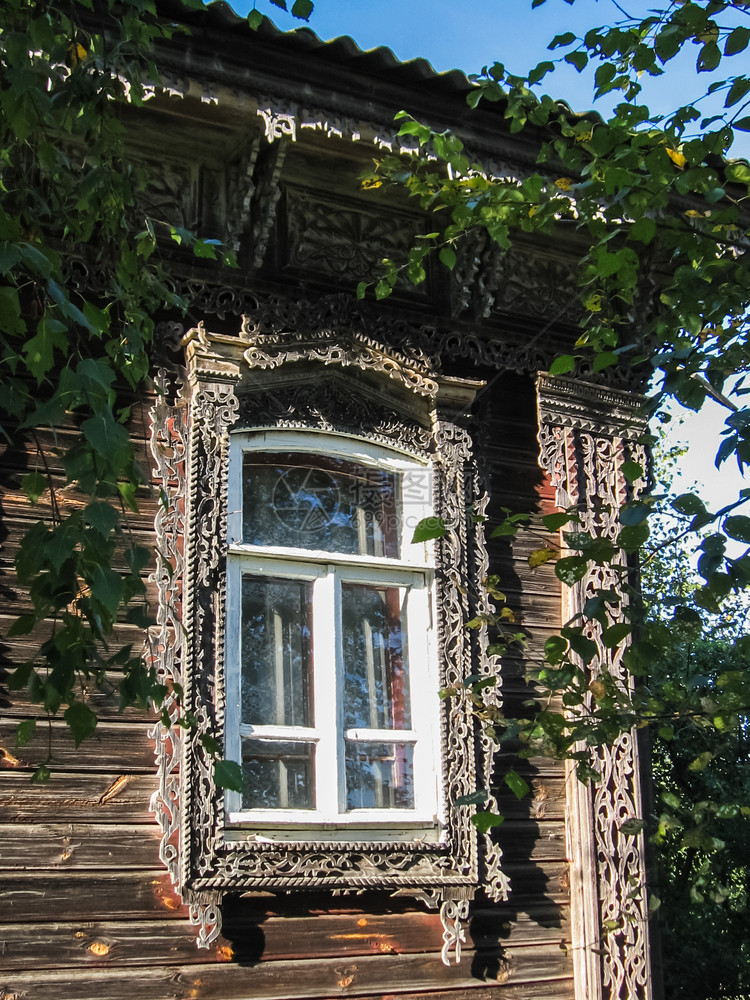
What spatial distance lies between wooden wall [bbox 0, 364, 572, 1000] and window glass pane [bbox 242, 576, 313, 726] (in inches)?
20.6

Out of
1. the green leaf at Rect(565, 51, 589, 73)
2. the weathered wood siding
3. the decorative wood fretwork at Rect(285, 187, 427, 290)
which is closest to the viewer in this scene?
the green leaf at Rect(565, 51, 589, 73)

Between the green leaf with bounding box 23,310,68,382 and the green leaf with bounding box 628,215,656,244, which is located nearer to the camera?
the green leaf with bounding box 23,310,68,382

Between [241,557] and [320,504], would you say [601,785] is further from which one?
[241,557]

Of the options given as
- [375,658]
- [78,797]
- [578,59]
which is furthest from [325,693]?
[578,59]

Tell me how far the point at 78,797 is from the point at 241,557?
1211mm

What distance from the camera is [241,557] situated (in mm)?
5145

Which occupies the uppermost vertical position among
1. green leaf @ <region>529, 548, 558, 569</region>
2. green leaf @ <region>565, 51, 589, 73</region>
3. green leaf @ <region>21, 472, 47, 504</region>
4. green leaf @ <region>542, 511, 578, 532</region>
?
green leaf @ <region>565, 51, 589, 73</region>

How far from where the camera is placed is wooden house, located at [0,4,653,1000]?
4539mm

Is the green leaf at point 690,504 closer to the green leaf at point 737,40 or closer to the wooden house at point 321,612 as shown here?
the green leaf at point 737,40

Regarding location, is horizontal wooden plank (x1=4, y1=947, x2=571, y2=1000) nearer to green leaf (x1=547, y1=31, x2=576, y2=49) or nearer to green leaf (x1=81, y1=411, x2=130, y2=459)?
green leaf (x1=81, y1=411, x2=130, y2=459)

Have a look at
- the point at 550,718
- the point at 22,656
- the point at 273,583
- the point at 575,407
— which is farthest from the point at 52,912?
the point at 575,407

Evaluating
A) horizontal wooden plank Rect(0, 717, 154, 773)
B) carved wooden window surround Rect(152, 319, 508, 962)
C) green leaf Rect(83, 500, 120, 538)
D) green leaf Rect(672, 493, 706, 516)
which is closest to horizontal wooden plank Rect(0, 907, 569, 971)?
carved wooden window surround Rect(152, 319, 508, 962)

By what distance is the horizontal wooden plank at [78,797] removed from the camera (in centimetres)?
444

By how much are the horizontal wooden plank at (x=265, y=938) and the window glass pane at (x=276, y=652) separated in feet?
2.73
